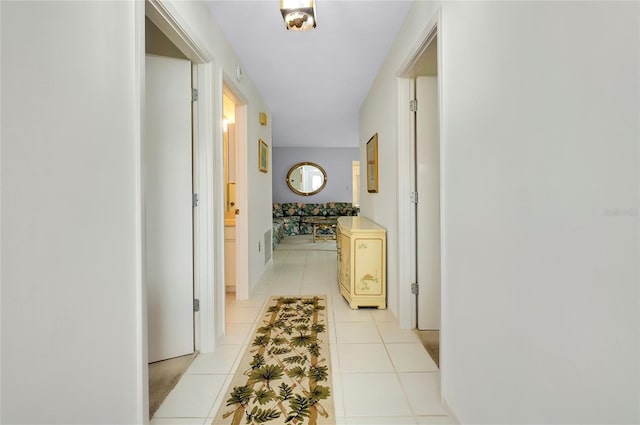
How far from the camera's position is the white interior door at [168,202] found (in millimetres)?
2053

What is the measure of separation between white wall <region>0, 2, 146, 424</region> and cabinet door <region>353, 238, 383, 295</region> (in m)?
2.01

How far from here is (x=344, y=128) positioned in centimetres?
616

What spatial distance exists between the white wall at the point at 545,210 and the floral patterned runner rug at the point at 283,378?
2.40 feet

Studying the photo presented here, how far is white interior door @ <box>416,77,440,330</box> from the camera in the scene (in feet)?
8.32

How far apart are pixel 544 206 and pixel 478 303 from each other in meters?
0.53

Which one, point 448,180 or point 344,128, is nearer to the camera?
point 448,180

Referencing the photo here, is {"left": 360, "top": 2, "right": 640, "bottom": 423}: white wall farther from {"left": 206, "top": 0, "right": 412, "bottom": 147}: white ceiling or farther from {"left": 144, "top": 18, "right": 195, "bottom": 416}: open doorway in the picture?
{"left": 144, "top": 18, "right": 195, "bottom": 416}: open doorway

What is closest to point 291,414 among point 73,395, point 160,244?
point 73,395

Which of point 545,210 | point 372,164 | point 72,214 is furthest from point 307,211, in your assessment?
point 545,210

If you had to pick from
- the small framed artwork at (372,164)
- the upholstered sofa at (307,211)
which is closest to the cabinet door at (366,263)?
the small framed artwork at (372,164)

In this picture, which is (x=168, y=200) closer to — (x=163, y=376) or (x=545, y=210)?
(x=163, y=376)

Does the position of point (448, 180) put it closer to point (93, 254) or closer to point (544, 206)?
point (544, 206)

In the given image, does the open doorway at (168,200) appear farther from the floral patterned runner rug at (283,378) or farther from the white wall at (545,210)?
the white wall at (545,210)

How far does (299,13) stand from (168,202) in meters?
1.37
